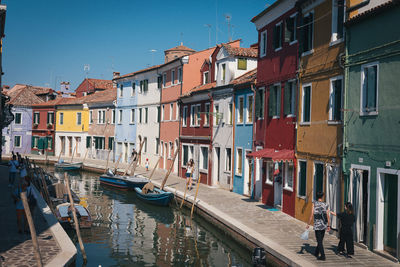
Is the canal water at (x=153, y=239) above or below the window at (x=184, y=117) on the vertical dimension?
below

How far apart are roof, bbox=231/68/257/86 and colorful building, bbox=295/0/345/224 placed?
5.74 m

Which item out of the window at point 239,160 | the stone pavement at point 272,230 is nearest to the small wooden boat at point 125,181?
the stone pavement at point 272,230

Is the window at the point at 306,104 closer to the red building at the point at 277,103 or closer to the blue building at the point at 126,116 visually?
the red building at the point at 277,103

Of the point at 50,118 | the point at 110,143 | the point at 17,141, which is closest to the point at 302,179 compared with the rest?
the point at 110,143

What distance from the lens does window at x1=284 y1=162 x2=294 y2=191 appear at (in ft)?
62.2

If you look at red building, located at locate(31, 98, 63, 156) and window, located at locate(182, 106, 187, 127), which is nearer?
window, located at locate(182, 106, 187, 127)

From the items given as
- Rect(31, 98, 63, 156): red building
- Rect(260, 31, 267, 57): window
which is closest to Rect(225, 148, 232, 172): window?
Rect(260, 31, 267, 57): window

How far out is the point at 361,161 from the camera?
1348 cm

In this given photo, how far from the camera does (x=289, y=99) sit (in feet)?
62.7

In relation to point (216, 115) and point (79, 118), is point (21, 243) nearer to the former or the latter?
point (216, 115)

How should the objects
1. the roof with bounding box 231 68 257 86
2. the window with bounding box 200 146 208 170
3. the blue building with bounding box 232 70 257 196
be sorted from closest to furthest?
the roof with bounding box 231 68 257 86 → the blue building with bounding box 232 70 257 196 → the window with bounding box 200 146 208 170

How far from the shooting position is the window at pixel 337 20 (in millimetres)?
15127

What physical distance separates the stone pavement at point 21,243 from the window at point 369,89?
9.79m

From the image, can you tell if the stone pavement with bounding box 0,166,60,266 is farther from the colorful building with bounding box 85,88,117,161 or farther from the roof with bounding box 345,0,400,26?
the colorful building with bounding box 85,88,117,161
